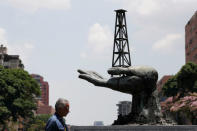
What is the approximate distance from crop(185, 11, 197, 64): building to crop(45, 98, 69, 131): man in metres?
80.8

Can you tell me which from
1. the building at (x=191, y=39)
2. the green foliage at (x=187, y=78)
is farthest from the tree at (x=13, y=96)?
the building at (x=191, y=39)

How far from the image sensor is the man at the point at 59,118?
8.13 m

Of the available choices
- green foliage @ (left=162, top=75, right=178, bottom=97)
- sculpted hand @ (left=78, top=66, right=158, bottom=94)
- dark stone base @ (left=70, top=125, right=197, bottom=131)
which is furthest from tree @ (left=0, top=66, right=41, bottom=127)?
dark stone base @ (left=70, top=125, right=197, bottom=131)

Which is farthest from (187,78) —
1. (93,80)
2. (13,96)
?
(93,80)

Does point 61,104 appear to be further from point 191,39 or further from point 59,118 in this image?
point 191,39

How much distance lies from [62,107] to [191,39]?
280 ft

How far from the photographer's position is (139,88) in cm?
1573

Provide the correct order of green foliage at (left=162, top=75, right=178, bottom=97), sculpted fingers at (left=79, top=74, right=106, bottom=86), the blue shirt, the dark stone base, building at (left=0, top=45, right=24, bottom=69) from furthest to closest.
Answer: building at (left=0, top=45, right=24, bottom=69), green foliage at (left=162, top=75, right=178, bottom=97), sculpted fingers at (left=79, top=74, right=106, bottom=86), the dark stone base, the blue shirt

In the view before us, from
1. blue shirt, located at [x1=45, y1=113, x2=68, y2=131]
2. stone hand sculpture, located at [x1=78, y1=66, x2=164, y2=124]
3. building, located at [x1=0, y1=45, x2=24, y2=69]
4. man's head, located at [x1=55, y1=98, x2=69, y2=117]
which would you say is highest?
building, located at [x1=0, y1=45, x2=24, y2=69]

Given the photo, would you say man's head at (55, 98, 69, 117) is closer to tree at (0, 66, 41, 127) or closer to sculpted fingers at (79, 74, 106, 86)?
sculpted fingers at (79, 74, 106, 86)

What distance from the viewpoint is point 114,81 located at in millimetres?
15977

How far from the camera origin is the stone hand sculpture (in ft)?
51.3

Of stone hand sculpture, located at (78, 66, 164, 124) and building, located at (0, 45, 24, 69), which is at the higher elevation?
building, located at (0, 45, 24, 69)

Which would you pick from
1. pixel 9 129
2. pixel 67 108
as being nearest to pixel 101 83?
pixel 67 108
